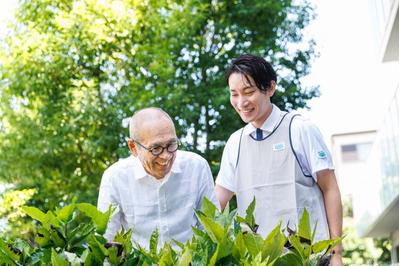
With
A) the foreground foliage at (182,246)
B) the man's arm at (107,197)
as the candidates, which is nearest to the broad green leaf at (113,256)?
the foreground foliage at (182,246)

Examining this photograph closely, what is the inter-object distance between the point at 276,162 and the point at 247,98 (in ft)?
1.20

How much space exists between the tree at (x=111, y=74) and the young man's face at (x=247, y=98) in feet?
38.3

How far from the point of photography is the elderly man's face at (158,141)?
336 cm

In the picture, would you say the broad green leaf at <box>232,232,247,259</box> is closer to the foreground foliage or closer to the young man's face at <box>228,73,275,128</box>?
the foreground foliage

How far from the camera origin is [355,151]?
64.9 meters

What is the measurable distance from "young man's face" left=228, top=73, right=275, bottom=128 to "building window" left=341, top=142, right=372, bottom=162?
201 ft

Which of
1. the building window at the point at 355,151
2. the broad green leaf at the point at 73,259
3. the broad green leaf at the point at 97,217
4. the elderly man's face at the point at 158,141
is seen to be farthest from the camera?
the building window at the point at 355,151

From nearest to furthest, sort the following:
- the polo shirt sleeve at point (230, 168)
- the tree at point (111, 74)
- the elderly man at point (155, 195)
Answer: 1. the elderly man at point (155, 195)
2. the polo shirt sleeve at point (230, 168)
3. the tree at point (111, 74)

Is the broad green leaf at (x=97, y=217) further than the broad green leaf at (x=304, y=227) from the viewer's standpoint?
Yes

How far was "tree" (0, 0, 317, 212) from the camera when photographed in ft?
54.0

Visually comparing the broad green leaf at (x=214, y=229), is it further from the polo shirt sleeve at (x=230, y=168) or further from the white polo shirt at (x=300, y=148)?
the polo shirt sleeve at (x=230, y=168)

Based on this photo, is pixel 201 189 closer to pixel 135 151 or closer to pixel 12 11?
pixel 135 151

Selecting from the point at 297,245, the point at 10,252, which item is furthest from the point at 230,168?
the point at 297,245

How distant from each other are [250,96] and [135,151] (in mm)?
636
